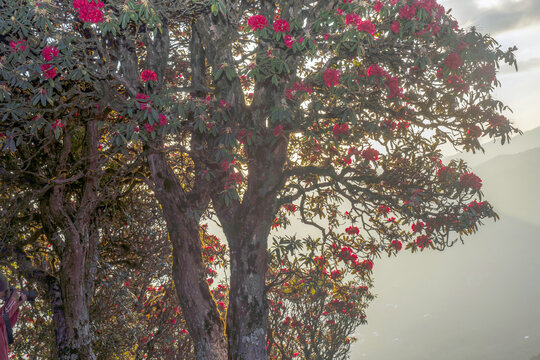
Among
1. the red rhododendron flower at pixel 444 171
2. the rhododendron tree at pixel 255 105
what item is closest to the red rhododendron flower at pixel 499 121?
the rhododendron tree at pixel 255 105

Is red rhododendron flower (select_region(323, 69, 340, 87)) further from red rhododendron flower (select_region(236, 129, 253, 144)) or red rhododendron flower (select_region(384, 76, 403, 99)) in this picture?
red rhododendron flower (select_region(236, 129, 253, 144))

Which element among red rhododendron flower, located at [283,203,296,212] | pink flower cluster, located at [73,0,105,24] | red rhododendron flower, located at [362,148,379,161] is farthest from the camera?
red rhododendron flower, located at [283,203,296,212]

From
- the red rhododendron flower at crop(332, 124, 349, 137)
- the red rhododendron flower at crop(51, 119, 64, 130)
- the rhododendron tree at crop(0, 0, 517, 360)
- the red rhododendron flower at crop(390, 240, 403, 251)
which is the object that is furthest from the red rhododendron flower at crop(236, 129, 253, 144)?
the red rhododendron flower at crop(390, 240, 403, 251)

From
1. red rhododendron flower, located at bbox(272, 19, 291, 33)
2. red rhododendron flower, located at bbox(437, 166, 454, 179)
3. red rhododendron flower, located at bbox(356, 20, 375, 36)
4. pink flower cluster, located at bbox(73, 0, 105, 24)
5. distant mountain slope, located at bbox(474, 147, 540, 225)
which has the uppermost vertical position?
distant mountain slope, located at bbox(474, 147, 540, 225)

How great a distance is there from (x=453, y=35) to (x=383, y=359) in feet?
363

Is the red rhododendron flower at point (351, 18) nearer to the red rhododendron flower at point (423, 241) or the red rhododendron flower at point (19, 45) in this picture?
the red rhododendron flower at point (19, 45)

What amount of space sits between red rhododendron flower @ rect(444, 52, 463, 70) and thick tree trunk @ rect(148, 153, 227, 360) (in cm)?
470

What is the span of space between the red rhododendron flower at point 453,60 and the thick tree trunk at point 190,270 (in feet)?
15.4

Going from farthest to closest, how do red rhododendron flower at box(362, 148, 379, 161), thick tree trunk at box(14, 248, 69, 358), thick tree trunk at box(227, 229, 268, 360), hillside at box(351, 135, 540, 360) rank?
hillside at box(351, 135, 540, 360), red rhododendron flower at box(362, 148, 379, 161), thick tree trunk at box(14, 248, 69, 358), thick tree trunk at box(227, 229, 268, 360)

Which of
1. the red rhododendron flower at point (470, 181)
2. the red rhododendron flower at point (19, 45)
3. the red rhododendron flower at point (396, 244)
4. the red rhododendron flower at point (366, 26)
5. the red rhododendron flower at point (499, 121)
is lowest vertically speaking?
the red rhododendron flower at point (396, 244)

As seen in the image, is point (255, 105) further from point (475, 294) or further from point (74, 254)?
point (475, 294)

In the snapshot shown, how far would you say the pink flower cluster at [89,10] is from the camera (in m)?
5.37

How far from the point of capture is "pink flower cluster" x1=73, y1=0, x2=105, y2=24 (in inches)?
212

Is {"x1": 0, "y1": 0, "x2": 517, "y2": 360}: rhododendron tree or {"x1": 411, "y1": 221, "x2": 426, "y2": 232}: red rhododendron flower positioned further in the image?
{"x1": 411, "y1": 221, "x2": 426, "y2": 232}: red rhododendron flower
